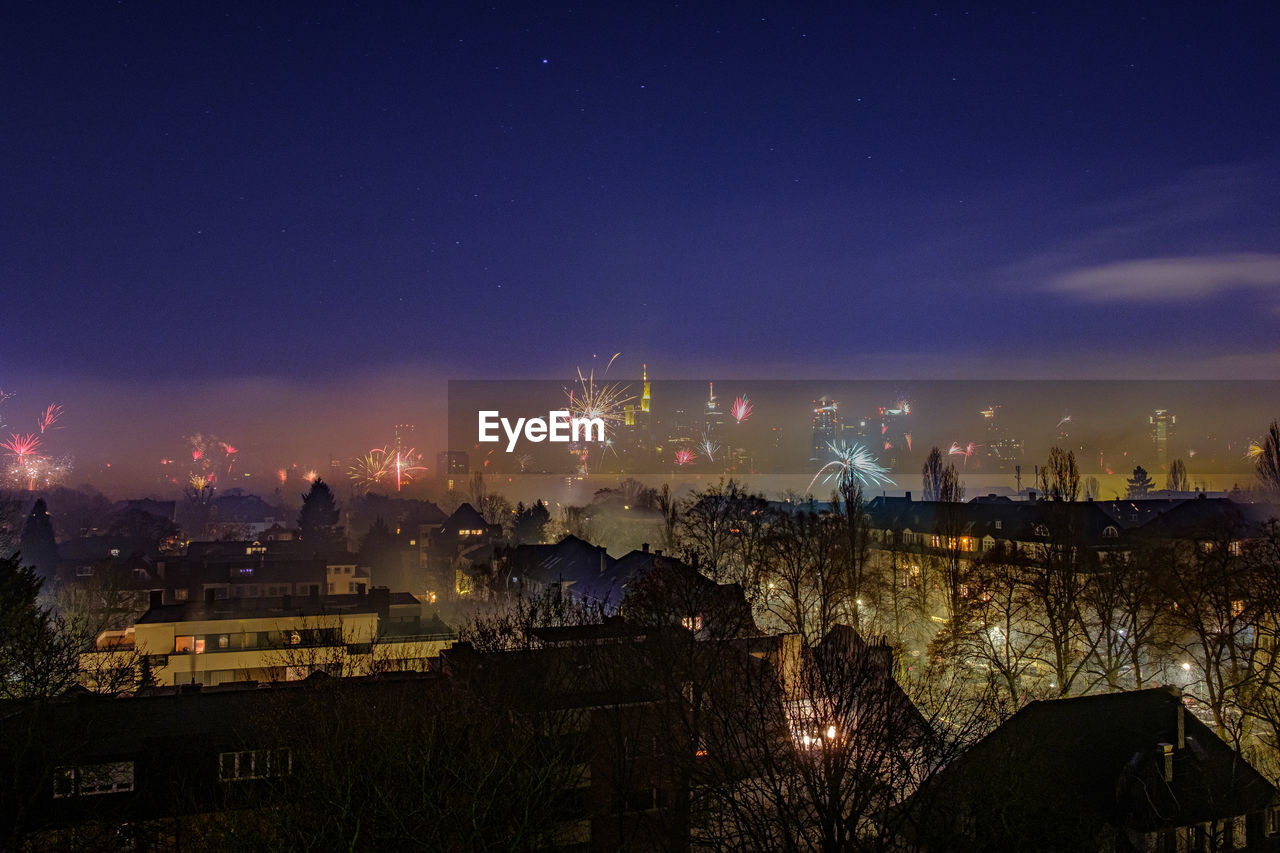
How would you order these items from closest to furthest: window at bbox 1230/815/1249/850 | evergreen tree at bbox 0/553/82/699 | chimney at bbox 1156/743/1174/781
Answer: evergreen tree at bbox 0/553/82/699 → chimney at bbox 1156/743/1174/781 → window at bbox 1230/815/1249/850

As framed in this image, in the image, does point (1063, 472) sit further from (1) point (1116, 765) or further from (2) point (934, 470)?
(1) point (1116, 765)

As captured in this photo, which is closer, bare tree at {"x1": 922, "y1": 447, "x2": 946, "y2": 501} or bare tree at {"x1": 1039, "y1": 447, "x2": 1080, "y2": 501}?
bare tree at {"x1": 1039, "y1": 447, "x2": 1080, "y2": 501}

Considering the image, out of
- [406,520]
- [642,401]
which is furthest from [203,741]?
[406,520]

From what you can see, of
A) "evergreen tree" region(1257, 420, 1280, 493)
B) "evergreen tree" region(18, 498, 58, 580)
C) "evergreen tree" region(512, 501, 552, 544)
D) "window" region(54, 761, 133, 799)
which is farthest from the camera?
"evergreen tree" region(512, 501, 552, 544)

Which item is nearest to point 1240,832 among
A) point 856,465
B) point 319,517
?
point 856,465

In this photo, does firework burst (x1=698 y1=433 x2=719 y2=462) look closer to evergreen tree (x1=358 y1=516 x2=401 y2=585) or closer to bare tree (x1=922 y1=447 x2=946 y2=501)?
evergreen tree (x1=358 y1=516 x2=401 y2=585)

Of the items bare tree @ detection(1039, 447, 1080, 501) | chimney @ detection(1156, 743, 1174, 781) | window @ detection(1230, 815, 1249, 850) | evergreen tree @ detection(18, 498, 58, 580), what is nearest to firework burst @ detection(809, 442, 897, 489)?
bare tree @ detection(1039, 447, 1080, 501)

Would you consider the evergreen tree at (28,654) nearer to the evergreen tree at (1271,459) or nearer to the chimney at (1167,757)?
the chimney at (1167,757)

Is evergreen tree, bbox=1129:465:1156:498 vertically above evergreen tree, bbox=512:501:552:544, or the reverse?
evergreen tree, bbox=1129:465:1156:498
